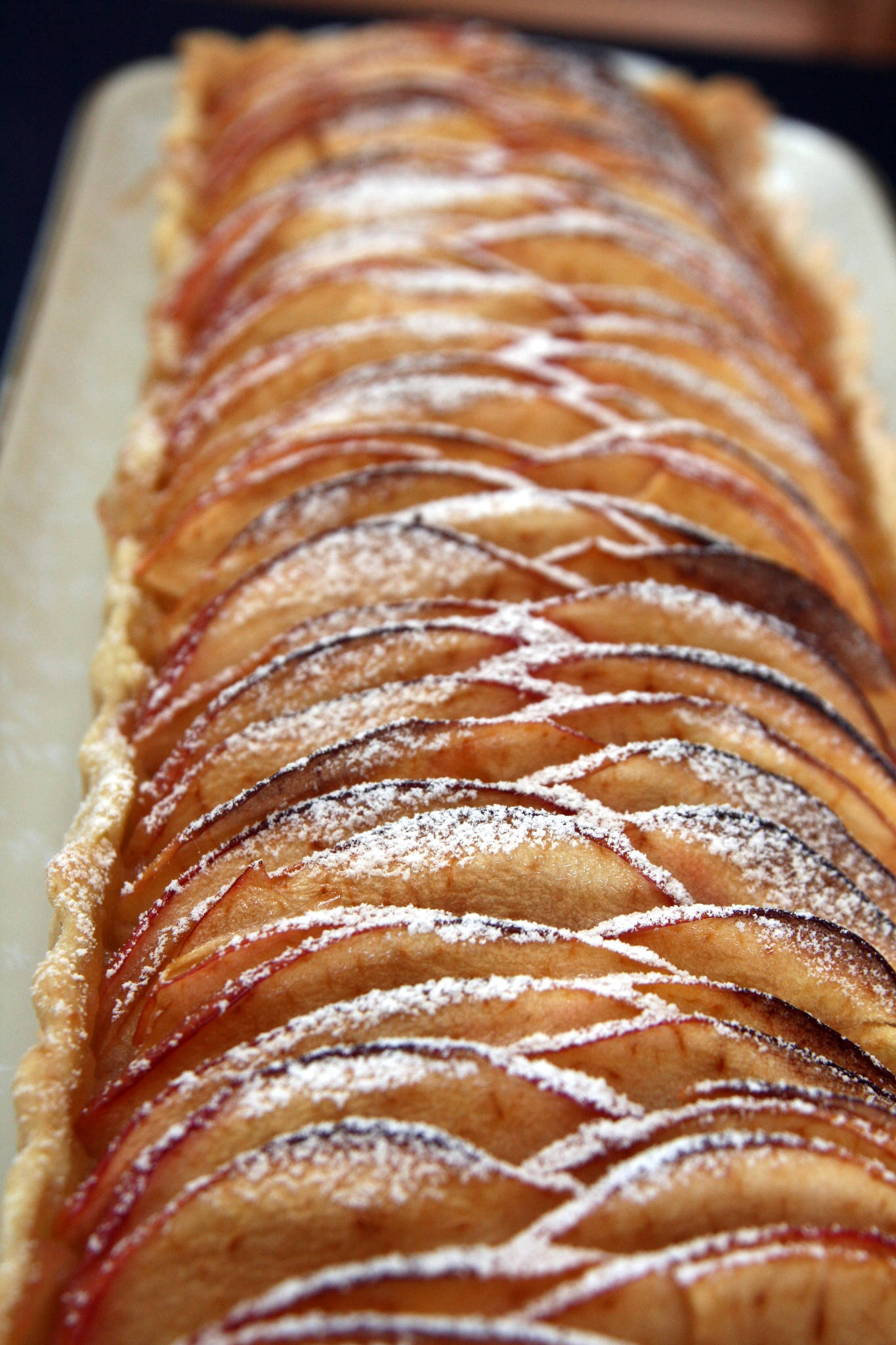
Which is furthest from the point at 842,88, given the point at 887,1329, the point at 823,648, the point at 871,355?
the point at 887,1329

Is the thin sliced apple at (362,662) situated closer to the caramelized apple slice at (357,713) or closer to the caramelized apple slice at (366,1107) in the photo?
the caramelized apple slice at (357,713)

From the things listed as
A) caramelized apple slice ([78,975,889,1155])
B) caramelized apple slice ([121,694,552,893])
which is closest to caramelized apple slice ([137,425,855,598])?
caramelized apple slice ([121,694,552,893])

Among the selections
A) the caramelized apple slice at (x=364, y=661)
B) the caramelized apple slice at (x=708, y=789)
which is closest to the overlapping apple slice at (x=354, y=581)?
the caramelized apple slice at (x=364, y=661)

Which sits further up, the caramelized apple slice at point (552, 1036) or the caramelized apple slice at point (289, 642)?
the caramelized apple slice at point (289, 642)

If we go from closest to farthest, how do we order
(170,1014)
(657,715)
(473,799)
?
(170,1014)
(473,799)
(657,715)

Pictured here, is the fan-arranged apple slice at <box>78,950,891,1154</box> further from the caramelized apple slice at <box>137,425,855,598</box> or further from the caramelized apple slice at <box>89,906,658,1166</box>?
the caramelized apple slice at <box>137,425,855,598</box>

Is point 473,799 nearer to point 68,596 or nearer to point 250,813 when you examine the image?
point 250,813
